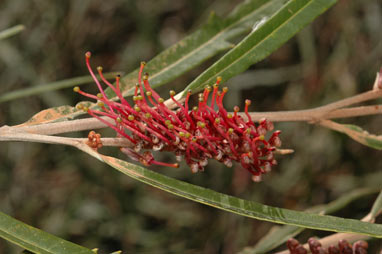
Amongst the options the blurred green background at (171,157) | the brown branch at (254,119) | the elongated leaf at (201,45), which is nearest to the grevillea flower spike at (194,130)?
the brown branch at (254,119)

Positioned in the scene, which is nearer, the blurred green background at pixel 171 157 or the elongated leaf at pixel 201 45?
the elongated leaf at pixel 201 45

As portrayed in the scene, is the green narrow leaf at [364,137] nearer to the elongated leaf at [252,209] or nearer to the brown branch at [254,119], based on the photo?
the brown branch at [254,119]

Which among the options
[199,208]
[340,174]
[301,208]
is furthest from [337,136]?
[199,208]

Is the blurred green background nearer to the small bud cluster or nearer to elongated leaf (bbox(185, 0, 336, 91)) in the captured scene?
the small bud cluster

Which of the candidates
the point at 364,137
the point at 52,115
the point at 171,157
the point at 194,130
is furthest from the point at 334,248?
the point at 171,157

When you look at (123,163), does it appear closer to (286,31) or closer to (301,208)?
(286,31)

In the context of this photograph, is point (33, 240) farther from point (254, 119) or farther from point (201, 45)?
point (201, 45)

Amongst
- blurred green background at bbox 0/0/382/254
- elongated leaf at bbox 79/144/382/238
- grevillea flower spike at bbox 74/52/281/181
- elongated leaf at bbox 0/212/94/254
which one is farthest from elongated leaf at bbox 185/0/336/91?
blurred green background at bbox 0/0/382/254
